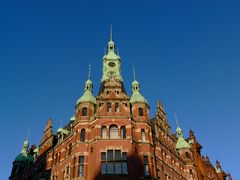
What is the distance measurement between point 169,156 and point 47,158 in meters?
24.4

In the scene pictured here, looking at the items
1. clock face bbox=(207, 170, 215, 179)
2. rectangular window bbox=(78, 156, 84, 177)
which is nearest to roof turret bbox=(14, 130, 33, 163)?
rectangular window bbox=(78, 156, 84, 177)

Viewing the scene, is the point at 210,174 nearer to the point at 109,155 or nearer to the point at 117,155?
the point at 117,155

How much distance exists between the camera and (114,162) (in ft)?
159

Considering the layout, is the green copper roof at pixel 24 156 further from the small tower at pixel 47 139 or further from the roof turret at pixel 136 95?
the roof turret at pixel 136 95

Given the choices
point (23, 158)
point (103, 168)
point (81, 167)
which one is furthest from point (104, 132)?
point (23, 158)

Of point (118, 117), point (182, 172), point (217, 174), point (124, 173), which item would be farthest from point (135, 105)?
point (217, 174)

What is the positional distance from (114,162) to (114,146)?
2.69 m

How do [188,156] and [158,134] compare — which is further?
[188,156]

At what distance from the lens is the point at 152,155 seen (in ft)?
171

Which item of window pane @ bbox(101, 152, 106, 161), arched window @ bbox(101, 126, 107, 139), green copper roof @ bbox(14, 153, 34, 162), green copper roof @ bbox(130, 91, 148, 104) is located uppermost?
green copper roof @ bbox(130, 91, 148, 104)

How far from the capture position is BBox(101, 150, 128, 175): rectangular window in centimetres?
4738

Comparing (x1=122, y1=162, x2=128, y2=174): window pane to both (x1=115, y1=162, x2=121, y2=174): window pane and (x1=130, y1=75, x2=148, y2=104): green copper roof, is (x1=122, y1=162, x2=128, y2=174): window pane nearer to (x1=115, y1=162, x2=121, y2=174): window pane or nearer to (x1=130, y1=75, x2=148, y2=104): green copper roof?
(x1=115, y1=162, x2=121, y2=174): window pane

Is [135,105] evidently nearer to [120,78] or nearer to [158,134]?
[158,134]

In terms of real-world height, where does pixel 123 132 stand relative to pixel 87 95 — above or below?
below
